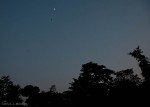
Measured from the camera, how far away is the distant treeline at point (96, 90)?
3338 centimetres

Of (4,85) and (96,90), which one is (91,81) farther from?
(4,85)

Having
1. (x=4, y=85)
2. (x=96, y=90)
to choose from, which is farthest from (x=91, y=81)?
(x=4, y=85)

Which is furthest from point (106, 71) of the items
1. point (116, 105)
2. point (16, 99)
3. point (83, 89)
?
point (16, 99)

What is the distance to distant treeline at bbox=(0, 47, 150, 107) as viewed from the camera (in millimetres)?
33375

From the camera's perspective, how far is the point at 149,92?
31.4 m

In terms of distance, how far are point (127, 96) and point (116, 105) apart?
2470 millimetres

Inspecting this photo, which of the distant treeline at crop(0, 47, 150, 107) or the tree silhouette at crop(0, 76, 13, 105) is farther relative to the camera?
the tree silhouette at crop(0, 76, 13, 105)

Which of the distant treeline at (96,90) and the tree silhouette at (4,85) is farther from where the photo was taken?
the tree silhouette at (4,85)

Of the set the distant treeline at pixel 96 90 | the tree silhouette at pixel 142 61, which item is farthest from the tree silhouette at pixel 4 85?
the tree silhouette at pixel 142 61

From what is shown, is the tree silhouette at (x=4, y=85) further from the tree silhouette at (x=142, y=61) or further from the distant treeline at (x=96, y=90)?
the tree silhouette at (x=142, y=61)

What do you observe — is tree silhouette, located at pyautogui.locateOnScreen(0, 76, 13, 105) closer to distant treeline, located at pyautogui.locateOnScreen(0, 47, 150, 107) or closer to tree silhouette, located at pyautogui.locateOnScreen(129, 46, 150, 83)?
distant treeline, located at pyautogui.locateOnScreen(0, 47, 150, 107)

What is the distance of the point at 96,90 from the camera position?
57219 mm

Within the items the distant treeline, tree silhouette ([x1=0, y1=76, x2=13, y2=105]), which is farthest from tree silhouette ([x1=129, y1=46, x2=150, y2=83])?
tree silhouette ([x1=0, y1=76, x2=13, y2=105])

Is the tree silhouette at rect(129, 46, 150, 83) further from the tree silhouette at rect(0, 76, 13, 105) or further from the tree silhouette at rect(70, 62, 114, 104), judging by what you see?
the tree silhouette at rect(0, 76, 13, 105)
